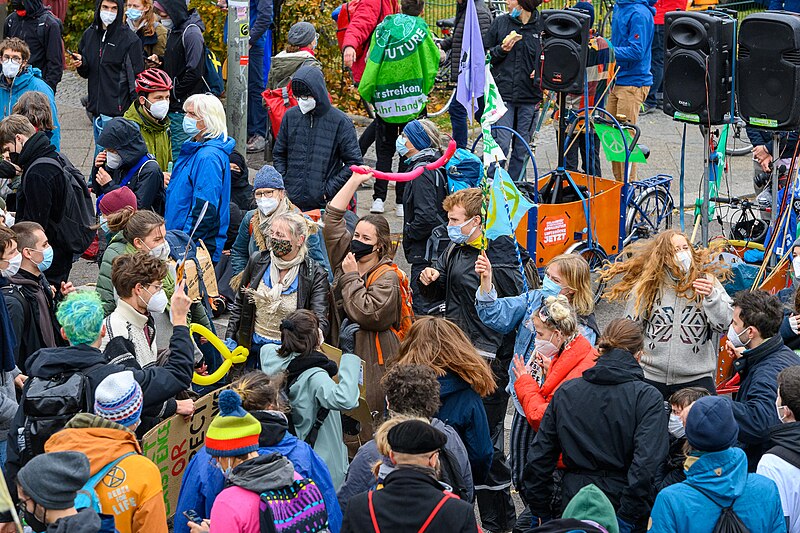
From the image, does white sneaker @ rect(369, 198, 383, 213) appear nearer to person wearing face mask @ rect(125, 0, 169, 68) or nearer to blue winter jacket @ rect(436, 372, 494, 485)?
person wearing face mask @ rect(125, 0, 169, 68)

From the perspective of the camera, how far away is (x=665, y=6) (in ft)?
49.5

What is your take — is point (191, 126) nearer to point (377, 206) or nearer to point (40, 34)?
point (377, 206)

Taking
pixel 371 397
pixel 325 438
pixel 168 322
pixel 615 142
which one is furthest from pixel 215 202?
pixel 615 142

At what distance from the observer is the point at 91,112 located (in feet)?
36.4

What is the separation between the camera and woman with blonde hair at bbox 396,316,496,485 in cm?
562

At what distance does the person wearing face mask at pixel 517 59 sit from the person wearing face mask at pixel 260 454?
657cm

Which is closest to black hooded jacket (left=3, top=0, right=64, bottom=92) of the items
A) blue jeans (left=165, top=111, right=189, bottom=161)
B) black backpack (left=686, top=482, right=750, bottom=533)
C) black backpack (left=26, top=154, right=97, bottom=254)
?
blue jeans (left=165, top=111, right=189, bottom=161)

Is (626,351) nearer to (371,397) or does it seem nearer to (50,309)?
(371,397)

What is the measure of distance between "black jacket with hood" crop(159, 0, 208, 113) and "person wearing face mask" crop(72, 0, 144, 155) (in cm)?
32

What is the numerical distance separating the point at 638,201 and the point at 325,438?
18.0ft

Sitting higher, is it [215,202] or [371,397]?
[215,202]

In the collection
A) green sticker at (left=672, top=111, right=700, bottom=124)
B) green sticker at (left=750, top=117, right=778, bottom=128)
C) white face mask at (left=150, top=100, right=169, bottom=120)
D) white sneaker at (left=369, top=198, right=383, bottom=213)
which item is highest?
white face mask at (left=150, top=100, right=169, bottom=120)

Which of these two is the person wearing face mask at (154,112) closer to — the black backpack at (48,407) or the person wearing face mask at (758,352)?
the black backpack at (48,407)

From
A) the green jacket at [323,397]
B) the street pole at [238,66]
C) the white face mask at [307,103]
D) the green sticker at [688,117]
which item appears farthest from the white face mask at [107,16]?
the green jacket at [323,397]
